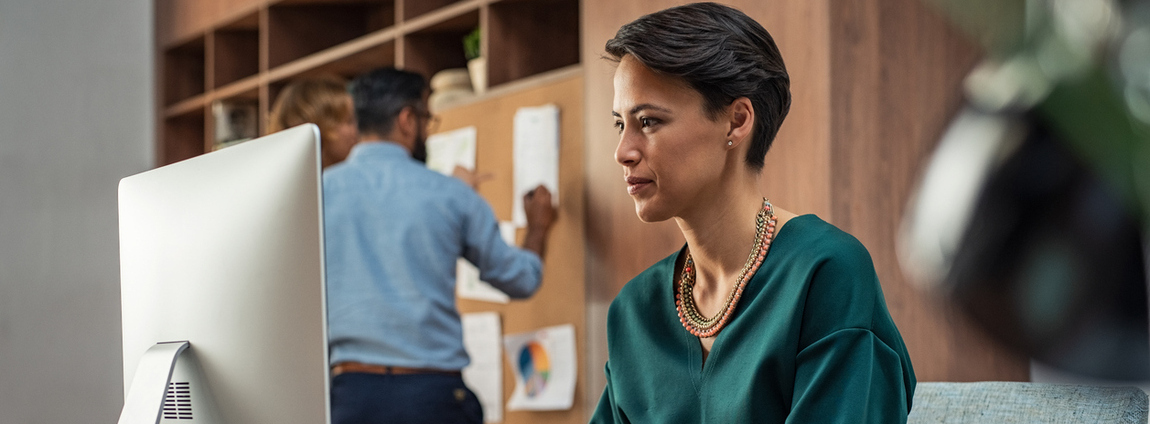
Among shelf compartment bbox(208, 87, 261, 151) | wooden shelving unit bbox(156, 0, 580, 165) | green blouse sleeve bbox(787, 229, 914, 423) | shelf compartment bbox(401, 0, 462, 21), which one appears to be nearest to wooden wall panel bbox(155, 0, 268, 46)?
wooden shelving unit bbox(156, 0, 580, 165)

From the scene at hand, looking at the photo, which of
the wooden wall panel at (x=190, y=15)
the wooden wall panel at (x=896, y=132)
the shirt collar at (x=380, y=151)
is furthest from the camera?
the wooden wall panel at (x=190, y=15)

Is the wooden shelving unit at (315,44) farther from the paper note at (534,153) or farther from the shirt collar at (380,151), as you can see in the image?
the shirt collar at (380,151)

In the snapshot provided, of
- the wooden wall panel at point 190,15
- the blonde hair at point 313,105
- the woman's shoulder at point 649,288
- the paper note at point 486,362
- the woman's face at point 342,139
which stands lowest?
the paper note at point 486,362

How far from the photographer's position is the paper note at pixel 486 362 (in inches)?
105

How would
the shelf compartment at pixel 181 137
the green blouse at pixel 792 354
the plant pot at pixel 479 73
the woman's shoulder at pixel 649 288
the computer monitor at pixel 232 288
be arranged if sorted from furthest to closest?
1. the shelf compartment at pixel 181 137
2. the plant pot at pixel 479 73
3. the woman's shoulder at pixel 649 288
4. the green blouse at pixel 792 354
5. the computer monitor at pixel 232 288

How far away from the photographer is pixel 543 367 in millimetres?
2518

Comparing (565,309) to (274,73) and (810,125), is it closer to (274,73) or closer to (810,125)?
(810,125)

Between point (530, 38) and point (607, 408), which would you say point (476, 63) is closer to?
point (530, 38)

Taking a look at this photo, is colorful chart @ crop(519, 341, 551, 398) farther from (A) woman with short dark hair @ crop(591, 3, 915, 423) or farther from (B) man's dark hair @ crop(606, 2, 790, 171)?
(B) man's dark hair @ crop(606, 2, 790, 171)

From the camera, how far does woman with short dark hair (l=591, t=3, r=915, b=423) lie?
1.00 meters

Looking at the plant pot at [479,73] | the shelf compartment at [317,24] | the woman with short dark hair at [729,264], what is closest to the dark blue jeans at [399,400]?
Result: the plant pot at [479,73]

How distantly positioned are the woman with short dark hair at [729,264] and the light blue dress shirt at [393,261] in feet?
3.56

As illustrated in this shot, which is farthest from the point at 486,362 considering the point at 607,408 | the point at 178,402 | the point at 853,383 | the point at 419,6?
the point at 853,383

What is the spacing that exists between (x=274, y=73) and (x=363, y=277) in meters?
1.73
